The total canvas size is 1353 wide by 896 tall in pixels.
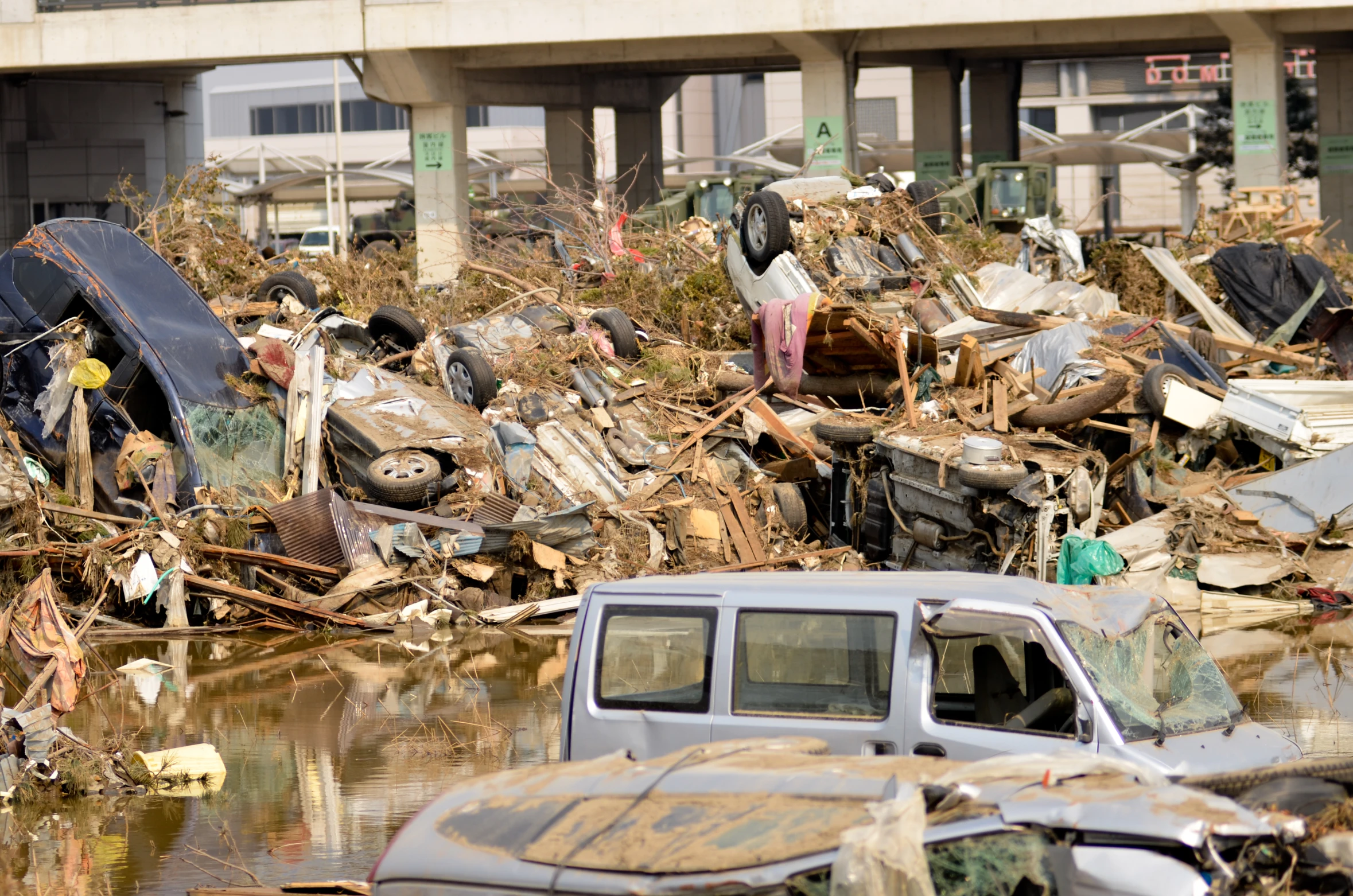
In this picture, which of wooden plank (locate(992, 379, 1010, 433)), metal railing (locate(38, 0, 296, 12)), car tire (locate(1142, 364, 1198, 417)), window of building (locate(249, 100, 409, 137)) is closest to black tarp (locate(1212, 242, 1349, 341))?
car tire (locate(1142, 364, 1198, 417))

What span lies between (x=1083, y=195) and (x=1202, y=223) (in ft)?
146

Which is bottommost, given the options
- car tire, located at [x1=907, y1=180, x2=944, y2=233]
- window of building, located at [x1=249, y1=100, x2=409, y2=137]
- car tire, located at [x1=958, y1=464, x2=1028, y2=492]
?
car tire, located at [x1=958, y1=464, x2=1028, y2=492]

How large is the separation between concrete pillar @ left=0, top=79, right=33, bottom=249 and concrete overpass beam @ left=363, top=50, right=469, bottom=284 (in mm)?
10261

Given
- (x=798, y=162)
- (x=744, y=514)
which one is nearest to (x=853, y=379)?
(x=744, y=514)

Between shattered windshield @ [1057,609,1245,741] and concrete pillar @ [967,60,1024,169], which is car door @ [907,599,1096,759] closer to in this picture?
shattered windshield @ [1057,609,1245,741]

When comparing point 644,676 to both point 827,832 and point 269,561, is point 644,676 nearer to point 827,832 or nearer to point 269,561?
point 827,832

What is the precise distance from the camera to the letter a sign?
2736cm

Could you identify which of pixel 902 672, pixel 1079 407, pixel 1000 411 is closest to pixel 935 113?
pixel 1079 407

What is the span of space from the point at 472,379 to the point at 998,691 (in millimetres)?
9781

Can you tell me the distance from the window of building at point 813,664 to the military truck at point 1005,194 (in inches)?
665

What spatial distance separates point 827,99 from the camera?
90.3 feet

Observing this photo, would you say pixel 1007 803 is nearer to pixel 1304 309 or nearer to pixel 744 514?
pixel 744 514

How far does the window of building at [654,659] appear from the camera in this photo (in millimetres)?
5945

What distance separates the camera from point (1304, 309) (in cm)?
1711
